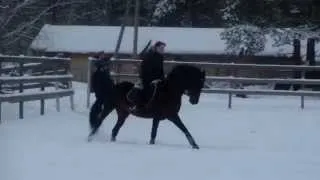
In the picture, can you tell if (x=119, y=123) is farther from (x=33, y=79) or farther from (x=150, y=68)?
(x=33, y=79)

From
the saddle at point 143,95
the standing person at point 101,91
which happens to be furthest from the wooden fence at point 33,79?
the saddle at point 143,95

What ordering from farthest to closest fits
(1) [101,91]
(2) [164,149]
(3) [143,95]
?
(1) [101,91]
(3) [143,95]
(2) [164,149]

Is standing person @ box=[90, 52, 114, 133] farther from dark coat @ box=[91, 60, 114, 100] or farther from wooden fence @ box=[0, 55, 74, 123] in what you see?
wooden fence @ box=[0, 55, 74, 123]

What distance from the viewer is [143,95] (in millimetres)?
11398

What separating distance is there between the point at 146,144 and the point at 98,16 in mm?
48702

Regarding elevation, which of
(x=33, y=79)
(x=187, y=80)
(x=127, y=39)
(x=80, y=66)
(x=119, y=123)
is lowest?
(x=80, y=66)

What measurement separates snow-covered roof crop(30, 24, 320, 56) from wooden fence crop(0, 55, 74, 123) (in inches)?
963

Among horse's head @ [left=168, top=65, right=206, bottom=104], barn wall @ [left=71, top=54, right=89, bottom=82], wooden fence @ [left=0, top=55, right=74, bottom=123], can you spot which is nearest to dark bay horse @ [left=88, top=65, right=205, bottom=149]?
horse's head @ [left=168, top=65, right=206, bottom=104]

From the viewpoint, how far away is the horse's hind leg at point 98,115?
11762 mm

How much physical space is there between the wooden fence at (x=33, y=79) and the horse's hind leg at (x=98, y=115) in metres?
2.68

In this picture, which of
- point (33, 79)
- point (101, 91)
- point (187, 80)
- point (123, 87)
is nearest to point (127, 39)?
point (33, 79)

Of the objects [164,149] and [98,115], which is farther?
[98,115]

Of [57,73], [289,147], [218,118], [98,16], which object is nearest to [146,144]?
[289,147]

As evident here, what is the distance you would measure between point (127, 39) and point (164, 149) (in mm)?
36439
